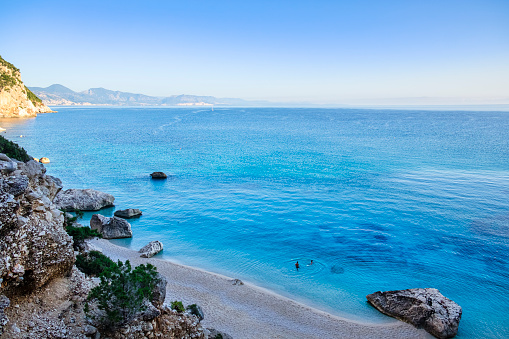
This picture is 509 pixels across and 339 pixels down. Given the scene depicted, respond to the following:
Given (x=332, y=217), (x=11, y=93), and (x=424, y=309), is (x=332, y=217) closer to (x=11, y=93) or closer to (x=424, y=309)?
(x=424, y=309)

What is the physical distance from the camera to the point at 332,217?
151 feet

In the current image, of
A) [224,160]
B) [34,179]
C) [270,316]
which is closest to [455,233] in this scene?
[270,316]

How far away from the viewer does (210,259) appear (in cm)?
3503

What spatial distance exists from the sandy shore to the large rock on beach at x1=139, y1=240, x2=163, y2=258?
425 centimetres

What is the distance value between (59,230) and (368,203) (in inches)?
1774

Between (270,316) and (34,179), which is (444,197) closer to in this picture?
(270,316)

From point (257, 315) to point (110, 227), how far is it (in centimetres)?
2310

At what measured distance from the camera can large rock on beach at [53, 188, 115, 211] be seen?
4488 cm

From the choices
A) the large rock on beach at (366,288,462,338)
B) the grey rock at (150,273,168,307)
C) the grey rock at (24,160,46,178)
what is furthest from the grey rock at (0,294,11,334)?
the large rock on beach at (366,288,462,338)

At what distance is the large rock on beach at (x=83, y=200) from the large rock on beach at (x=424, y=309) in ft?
129

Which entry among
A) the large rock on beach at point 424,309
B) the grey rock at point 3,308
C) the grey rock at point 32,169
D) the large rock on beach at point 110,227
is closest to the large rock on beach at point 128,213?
the large rock on beach at point 110,227

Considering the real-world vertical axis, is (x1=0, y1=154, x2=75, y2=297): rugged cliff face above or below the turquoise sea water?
above

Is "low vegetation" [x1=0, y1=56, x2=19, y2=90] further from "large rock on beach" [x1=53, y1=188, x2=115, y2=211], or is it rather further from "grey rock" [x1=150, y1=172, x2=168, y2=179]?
"large rock on beach" [x1=53, y1=188, x2=115, y2=211]

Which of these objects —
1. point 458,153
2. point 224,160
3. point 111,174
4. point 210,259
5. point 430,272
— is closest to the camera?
point 430,272
